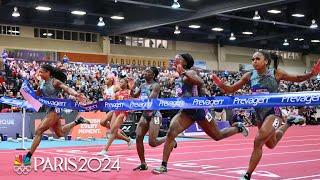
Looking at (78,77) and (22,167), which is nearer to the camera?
(22,167)

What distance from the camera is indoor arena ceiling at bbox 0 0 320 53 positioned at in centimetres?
2893

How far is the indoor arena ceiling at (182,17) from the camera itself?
94.9 feet

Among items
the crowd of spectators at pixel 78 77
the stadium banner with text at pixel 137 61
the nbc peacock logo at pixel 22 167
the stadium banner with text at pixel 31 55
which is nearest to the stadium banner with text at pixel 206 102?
the nbc peacock logo at pixel 22 167

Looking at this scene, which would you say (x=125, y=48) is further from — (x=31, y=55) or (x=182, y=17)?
(x=182, y=17)

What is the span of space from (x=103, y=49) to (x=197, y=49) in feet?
34.4

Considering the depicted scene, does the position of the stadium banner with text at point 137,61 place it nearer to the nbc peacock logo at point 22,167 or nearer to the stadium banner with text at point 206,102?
the stadium banner with text at point 206,102

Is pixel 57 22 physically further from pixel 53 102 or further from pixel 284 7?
pixel 53 102

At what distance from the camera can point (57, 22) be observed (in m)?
35.7

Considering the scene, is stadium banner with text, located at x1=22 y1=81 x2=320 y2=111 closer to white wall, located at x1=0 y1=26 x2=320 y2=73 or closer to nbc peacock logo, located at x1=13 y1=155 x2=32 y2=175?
nbc peacock logo, located at x1=13 y1=155 x2=32 y2=175

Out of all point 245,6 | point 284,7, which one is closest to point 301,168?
point 245,6

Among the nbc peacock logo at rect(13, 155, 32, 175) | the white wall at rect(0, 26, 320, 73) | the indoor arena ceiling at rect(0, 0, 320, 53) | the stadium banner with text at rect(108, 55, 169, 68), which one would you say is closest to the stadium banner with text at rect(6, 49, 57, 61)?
the white wall at rect(0, 26, 320, 73)

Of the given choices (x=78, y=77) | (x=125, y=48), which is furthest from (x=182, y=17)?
(x=125, y=48)

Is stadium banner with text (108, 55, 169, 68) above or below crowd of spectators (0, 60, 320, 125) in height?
above

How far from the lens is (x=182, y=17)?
31.7m
